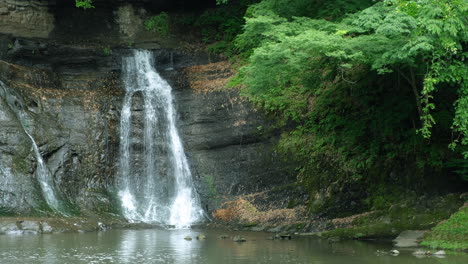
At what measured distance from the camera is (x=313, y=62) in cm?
1488

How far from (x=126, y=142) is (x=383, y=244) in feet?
36.8

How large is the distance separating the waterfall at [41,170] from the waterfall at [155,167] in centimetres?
221

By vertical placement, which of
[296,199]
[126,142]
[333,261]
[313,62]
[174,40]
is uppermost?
[174,40]

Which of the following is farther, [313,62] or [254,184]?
[254,184]

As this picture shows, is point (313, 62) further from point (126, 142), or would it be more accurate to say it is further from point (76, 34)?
point (76, 34)

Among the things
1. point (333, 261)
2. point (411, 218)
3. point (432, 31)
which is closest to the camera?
point (333, 261)

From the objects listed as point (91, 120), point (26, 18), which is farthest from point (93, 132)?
point (26, 18)

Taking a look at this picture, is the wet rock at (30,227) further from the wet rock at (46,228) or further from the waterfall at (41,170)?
A: the waterfall at (41,170)

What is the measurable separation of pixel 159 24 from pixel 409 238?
1883 cm

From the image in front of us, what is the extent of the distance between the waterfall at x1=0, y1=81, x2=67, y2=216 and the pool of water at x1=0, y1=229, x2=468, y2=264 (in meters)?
3.43

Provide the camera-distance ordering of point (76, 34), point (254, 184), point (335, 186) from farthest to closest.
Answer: point (76, 34), point (254, 184), point (335, 186)

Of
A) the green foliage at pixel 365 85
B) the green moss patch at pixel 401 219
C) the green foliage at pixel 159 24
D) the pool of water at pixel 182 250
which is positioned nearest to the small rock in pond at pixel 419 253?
the pool of water at pixel 182 250

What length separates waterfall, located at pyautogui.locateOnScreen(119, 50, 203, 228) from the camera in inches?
736

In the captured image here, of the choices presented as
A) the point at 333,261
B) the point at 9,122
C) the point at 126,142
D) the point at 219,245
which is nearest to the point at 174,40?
the point at 126,142
